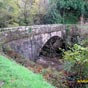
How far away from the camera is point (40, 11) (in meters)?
30.0

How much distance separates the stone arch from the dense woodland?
314 cm

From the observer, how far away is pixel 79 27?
1156 inches

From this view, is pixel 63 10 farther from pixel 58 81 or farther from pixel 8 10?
pixel 58 81

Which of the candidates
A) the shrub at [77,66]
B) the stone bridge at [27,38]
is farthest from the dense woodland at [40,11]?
the shrub at [77,66]

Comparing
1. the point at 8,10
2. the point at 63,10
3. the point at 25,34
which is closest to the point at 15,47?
the point at 25,34

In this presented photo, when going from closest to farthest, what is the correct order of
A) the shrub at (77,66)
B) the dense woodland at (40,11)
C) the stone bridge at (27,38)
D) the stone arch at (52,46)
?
1. the shrub at (77,66)
2. the stone bridge at (27,38)
3. the dense woodland at (40,11)
4. the stone arch at (52,46)

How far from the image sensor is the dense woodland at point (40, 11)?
2361 cm

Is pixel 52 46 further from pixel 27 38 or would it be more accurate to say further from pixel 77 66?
pixel 77 66

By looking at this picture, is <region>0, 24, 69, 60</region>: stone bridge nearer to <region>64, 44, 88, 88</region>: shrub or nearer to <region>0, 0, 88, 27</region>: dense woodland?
<region>0, 0, 88, 27</region>: dense woodland

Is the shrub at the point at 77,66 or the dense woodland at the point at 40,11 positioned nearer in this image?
the shrub at the point at 77,66

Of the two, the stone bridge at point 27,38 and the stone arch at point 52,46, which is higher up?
the stone bridge at point 27,38

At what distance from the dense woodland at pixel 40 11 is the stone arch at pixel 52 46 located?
124 inches

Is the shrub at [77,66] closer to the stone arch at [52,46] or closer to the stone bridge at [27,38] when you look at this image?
the stone bridge at [27,38]

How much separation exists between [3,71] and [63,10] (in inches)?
1229
